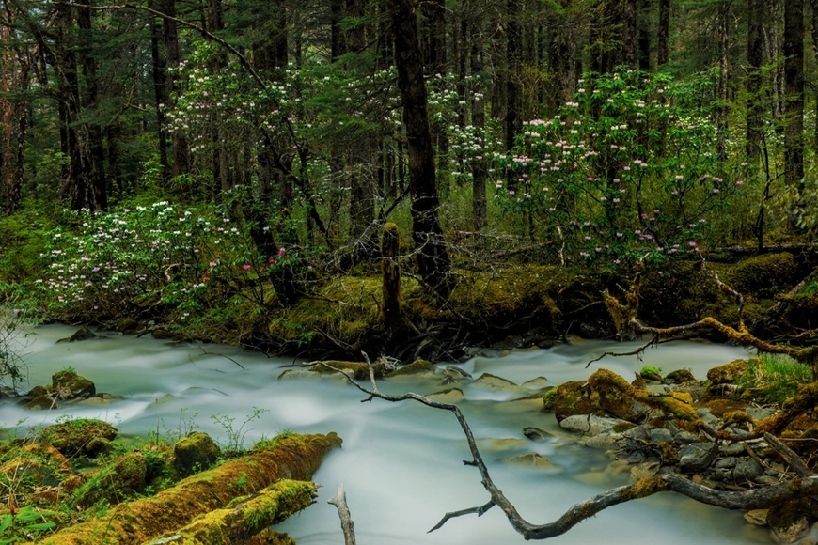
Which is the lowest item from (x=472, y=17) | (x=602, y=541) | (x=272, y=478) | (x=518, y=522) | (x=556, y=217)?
(x=602, y=541)

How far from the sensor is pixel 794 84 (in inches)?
432

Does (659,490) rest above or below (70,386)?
above

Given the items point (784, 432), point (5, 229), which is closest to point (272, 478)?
point (784, 432)

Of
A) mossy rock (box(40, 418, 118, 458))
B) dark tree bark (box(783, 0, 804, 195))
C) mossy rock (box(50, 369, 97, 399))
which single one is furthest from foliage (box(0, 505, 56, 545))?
dark tree bark (box(783, 0, 804, 195))

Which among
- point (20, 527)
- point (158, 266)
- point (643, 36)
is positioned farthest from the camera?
point (643, 36)

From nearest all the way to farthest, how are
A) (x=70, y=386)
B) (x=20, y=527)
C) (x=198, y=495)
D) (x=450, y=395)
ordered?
(x=20, y=527) < (x=198, y=495) < (x=450, y=395) < (x=70, y=386)

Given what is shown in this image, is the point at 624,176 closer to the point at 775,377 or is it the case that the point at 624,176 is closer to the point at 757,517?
the point at 775,377

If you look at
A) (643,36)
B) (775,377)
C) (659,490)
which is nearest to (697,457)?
(775,377)

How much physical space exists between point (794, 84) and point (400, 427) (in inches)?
367

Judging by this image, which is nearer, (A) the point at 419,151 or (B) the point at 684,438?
(B) the point at 684,438

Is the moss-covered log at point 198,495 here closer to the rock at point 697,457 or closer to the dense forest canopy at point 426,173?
the rock at point 697,457

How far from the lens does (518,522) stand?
119 inches

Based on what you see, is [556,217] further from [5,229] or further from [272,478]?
[5,229]

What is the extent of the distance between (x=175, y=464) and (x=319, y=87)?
891cm
